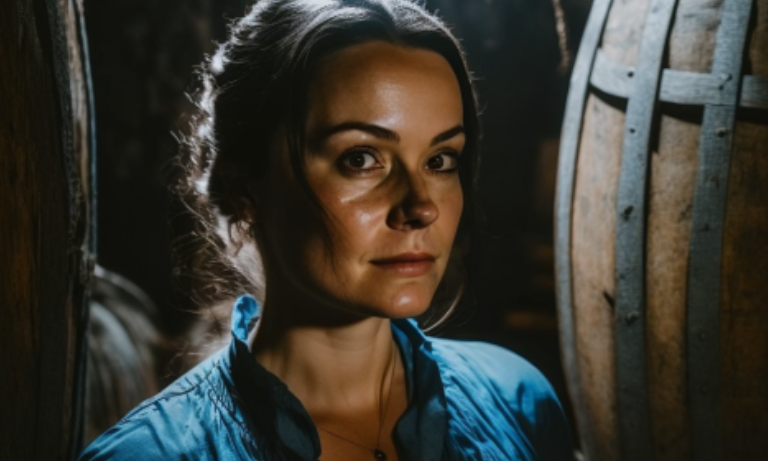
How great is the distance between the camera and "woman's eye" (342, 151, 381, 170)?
4.79 feet

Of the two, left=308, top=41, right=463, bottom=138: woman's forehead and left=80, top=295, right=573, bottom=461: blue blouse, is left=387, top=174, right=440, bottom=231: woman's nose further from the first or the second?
left=80, top=295, right=573, bottom=461: blue blouse

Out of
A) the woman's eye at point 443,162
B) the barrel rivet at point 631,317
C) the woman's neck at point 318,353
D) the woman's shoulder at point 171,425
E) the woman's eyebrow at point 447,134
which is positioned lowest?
the woman's shoulder at point 171,425

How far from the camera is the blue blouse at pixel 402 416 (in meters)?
1.43

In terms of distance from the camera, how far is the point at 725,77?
1.40m

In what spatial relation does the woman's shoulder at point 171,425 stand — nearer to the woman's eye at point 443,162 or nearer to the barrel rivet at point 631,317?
the woman's eye at point 443,162

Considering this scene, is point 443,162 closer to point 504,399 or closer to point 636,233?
point 636,233

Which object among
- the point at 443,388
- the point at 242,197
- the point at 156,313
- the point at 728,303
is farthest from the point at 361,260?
the point at 156,313

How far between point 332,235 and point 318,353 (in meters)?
0.33

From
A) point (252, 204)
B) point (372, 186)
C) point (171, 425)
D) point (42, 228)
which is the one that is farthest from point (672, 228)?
point (42, 228)

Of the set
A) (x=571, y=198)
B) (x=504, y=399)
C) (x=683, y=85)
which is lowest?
(x=504, y=399)

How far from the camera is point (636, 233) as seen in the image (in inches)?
59.7

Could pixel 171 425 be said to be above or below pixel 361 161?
below

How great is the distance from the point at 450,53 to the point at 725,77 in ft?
1.86

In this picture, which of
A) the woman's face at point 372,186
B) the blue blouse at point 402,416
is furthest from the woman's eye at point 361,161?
the blue blouse at point 402,416
